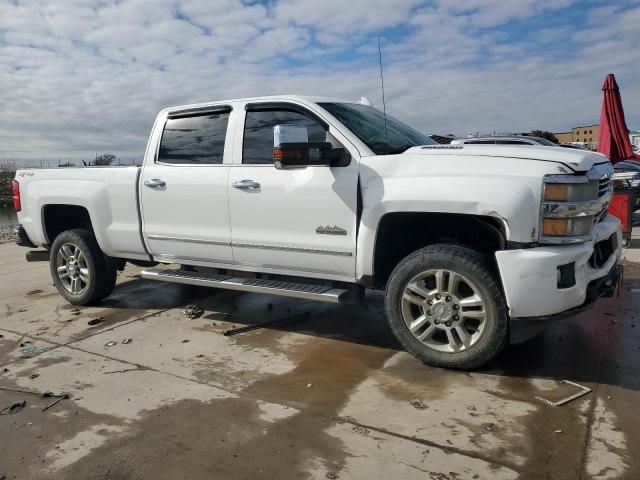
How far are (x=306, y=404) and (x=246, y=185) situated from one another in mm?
1898

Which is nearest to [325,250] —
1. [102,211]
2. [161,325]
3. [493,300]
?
[493,300]

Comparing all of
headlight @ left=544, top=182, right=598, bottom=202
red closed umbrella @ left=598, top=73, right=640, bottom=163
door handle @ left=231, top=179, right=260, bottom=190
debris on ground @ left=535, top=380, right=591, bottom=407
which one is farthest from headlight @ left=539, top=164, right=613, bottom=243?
red closed umbrella @ left=598, top=73, right=640, bottom=163

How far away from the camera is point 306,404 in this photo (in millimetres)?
3410

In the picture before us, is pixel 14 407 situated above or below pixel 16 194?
below

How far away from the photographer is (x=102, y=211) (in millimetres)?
5512

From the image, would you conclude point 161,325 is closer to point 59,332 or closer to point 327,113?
point 59,332

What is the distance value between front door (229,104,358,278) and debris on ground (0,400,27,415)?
1917 mm

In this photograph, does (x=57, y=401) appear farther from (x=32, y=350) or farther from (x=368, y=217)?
(x=368, y=217)

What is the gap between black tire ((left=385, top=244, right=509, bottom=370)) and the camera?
11.8 feet

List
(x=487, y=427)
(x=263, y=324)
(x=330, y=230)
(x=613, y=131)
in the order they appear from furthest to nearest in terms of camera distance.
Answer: (x=613, y=131) → (x=263, y=324) → (x=330, y=230) → (x=487, y=427)

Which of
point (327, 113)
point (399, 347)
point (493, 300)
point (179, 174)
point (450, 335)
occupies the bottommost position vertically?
point (399, 347)

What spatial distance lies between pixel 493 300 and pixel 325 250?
4.24 ft

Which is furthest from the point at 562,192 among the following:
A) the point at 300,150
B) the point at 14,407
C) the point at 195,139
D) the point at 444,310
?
the point at 14,407

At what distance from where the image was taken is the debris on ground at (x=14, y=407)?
3461mm
